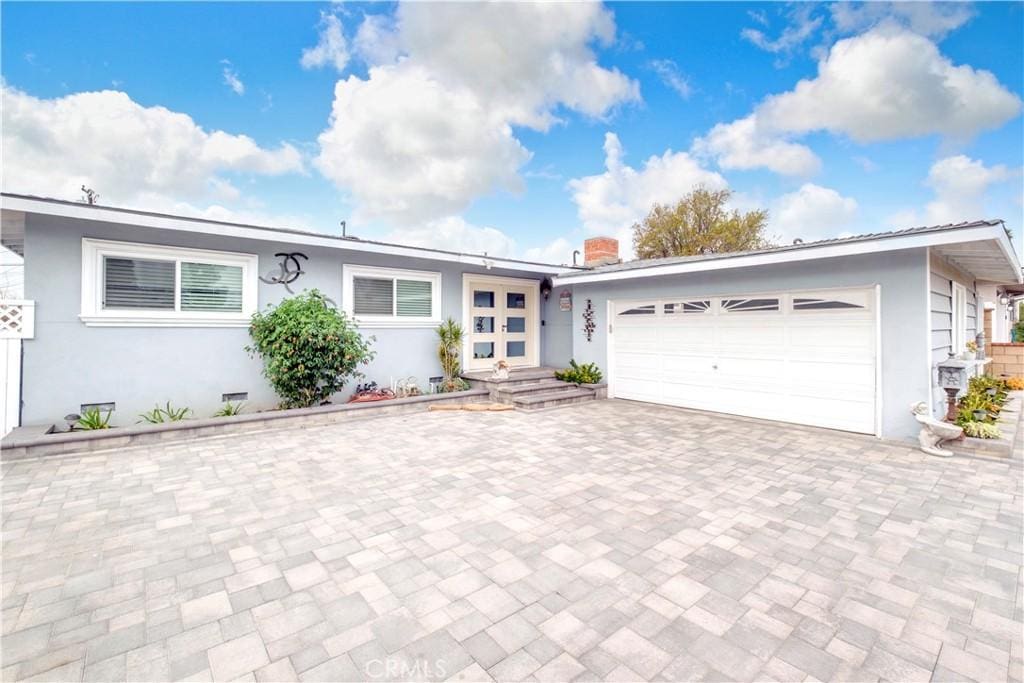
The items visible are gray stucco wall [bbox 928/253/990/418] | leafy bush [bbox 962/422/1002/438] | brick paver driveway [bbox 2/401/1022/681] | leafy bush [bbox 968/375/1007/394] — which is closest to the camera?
brick paver driveway [bbox 2/401/1022/681]

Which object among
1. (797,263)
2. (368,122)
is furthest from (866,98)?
(368,122)

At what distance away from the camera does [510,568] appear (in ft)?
8.72

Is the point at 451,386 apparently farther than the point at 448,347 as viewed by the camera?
No

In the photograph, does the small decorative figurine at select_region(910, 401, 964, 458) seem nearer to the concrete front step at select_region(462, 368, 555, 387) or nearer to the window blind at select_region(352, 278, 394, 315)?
the concrete front step at select_region(462, 368, 555, 387)

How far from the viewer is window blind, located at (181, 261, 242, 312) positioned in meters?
6.53

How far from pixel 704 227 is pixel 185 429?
76.2 ft

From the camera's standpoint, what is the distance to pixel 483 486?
161 inches

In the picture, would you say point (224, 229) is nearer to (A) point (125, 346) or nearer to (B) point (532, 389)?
(A) point (125, 346)

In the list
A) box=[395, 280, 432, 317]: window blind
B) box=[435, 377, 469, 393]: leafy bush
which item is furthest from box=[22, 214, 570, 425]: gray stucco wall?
box=[435, 377, 469, 393]: leafy bush

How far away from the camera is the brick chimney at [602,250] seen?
41.2 feet

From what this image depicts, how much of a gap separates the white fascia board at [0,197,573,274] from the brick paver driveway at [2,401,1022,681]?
3.01 metres

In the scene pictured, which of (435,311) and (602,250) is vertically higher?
(602,250)

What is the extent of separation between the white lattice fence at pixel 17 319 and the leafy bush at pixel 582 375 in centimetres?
835

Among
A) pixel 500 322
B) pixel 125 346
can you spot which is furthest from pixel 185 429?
pixel 500 322
